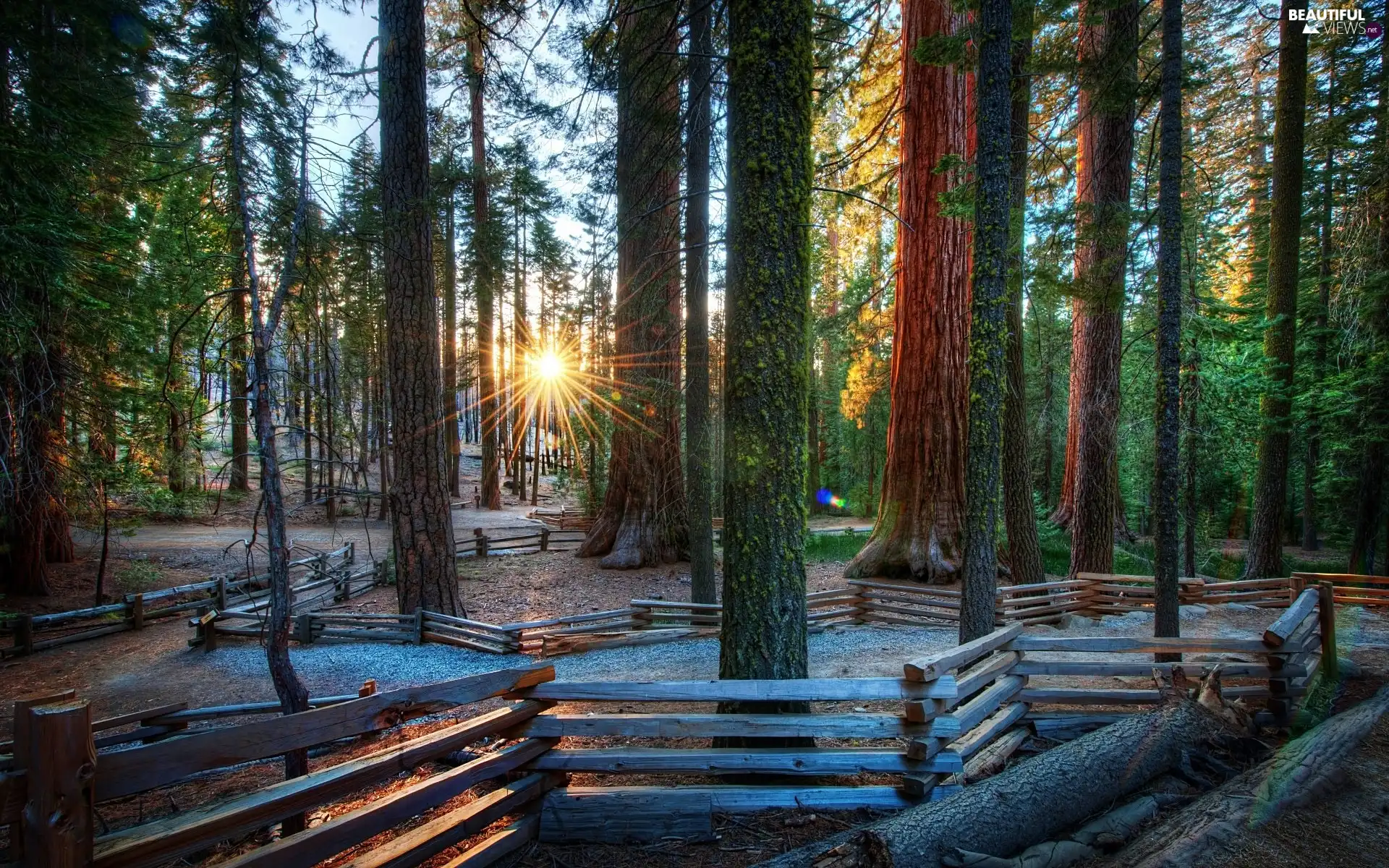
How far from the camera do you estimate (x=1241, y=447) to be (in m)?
17.4

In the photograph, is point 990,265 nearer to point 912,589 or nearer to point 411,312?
point 912,589

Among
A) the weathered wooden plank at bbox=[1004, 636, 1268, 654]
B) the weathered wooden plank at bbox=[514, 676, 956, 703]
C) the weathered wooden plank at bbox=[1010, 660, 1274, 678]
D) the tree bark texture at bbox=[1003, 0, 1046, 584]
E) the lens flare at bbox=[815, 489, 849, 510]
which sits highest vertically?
the tree bark texture at bbox=[1003, 0, 1046, 584]

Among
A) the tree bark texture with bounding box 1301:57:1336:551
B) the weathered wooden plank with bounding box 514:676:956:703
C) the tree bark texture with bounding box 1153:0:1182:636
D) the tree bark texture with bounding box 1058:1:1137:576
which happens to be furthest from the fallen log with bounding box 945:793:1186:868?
the tree bark texture with bounding box 1301:57:1336:551

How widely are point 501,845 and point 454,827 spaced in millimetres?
361

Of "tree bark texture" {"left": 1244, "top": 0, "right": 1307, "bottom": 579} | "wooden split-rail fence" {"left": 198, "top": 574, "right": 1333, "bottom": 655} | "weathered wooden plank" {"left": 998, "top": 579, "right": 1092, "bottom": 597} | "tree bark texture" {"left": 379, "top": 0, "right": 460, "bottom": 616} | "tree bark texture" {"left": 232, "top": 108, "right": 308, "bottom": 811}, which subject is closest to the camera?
"tree bark texture" {"left": 232, "top": 108, "right": 308, "bottom": 811}

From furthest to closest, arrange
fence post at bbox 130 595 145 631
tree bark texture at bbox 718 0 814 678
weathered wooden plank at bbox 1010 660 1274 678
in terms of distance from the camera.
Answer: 1. fence post at bbox 130 595 145 631
2. weathered wooden plank at bbox 1010 660 1274 678
3. tree bark texture at bbox 718 0 814 678

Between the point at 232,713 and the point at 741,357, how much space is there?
603cm

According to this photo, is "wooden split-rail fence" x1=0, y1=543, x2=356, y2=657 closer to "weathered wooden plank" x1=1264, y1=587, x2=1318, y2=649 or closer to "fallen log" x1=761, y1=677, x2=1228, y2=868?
"fallen log" x1=761, y1=677, x2=1228, y2=868

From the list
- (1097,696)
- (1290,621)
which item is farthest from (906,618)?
(1290,621)

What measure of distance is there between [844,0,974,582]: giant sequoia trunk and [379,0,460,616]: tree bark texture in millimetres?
7711

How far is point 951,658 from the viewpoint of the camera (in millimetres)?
4348

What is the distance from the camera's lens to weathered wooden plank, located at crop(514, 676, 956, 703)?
3873 mm

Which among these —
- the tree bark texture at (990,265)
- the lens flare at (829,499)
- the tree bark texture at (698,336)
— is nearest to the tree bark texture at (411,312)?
the tree bark texture at (698,336)

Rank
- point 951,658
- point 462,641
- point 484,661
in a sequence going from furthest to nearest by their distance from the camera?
1. point 462,641
2. point 484,661
3. point 951,658
